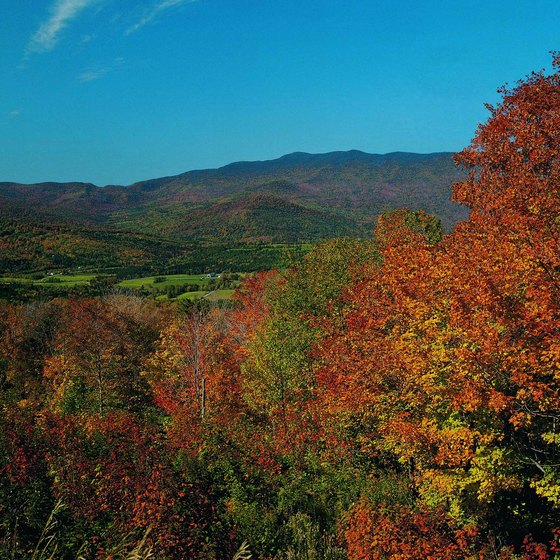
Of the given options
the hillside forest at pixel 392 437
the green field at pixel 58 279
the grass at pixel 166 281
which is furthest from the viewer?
the grass at pixel 166 281

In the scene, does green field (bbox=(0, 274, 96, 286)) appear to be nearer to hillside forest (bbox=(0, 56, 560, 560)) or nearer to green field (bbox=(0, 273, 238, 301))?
green field (bbox=(0, 273, 238, 301))

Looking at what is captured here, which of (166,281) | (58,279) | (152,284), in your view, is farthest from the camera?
(166,281)

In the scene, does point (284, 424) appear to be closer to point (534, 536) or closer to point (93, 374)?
point (534, 536)

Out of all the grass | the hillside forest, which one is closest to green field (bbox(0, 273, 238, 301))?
the grass

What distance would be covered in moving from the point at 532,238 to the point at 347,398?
1045 cm

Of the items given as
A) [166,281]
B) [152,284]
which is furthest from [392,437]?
[166,281]

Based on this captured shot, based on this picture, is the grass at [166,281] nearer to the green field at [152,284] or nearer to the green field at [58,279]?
the green field at [152,284]

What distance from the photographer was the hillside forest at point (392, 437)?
593 inches

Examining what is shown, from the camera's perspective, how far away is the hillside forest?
49.4 feet

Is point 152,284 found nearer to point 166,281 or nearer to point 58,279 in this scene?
point 166,281

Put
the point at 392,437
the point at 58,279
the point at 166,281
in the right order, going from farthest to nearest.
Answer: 1. the point at 166,281
2. the point at 58,279
3. the point at 392,437

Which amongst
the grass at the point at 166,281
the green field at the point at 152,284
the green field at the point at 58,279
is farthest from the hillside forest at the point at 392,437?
the grass at the point at 166,281

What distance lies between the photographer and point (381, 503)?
62.2 ft

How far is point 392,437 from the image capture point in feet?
65.2
